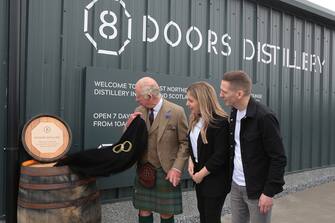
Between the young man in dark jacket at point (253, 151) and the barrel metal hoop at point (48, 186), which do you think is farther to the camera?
the barrel metal hoop at point (48, 186)

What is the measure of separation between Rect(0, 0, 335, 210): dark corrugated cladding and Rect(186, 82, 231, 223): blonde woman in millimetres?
1453

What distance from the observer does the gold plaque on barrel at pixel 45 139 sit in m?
3.21

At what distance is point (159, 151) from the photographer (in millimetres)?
3080

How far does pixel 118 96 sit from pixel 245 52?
7.97 feet

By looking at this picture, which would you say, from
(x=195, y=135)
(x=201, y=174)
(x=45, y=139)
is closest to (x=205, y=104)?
(x=195, y=135)

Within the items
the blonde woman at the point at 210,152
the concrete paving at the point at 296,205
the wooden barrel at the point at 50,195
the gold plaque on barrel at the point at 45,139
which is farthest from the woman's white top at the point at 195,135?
the concrete paving at the point at 296,205

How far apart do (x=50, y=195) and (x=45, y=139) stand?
1.93 feet

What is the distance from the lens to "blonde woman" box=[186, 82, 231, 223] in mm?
2762

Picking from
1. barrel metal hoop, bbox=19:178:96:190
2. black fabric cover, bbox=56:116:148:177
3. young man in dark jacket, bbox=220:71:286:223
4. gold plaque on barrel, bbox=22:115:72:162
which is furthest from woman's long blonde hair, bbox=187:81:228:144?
gold plaque on barrel, bbox=22:115:72:162

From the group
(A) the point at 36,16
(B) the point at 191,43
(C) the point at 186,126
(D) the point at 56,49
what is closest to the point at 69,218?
(C) the point at 186,126

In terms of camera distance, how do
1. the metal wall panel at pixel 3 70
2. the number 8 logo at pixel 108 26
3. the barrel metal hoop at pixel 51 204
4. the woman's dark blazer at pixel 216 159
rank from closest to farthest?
the woman's dark blazer at pixel 216 159
the barrel metal hoop at pixel 51 204
the metal wall panel at pixel 3 70
the number 8 logo at pixel 108 26

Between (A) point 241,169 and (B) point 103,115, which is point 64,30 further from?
(A) point 241,169

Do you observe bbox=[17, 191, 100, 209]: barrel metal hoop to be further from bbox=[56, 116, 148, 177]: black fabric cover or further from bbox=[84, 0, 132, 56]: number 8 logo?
bbox=[84, 0, 132, 56]: number 8 logo

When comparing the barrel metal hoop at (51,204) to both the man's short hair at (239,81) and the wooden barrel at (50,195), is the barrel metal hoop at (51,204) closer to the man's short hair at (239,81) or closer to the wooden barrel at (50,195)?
the wooden barrel at (50,195)
